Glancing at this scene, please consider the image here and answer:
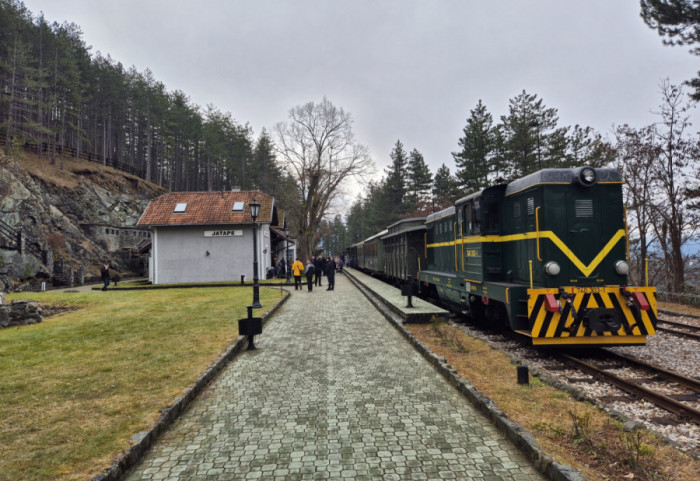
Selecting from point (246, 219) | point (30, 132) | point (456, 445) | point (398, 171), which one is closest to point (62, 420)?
point (456, 445)

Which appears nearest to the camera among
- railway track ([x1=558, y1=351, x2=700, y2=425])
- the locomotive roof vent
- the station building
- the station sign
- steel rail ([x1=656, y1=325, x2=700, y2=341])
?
railway track ([x1=558, y1=351, x2=700, y2=425])

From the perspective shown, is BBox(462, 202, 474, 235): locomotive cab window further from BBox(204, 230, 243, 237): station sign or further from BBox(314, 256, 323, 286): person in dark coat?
BBox(204, 230, 243, 237): station sign

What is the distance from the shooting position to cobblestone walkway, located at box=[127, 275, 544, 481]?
3447 mm

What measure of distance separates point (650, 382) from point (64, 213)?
4081cm

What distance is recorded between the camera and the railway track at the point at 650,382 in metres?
4.78

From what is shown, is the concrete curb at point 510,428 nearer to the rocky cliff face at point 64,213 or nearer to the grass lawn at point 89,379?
the grass lawn at point 89,379

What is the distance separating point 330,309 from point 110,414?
942 centimetres

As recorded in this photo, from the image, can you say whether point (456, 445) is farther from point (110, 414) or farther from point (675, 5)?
point (675, 5)

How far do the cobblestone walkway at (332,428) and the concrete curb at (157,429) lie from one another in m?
0.09

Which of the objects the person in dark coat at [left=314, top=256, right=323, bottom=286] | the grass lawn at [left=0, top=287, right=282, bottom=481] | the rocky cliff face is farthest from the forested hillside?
the grass lawn at [left=0, top=287, right=282, bottom=481]

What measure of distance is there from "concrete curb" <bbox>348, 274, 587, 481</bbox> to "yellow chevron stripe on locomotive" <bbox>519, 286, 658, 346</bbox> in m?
2.02

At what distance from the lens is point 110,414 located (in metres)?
4.58

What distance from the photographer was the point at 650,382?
5.93 meters

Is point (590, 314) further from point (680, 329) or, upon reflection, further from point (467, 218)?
point (680, 329)
